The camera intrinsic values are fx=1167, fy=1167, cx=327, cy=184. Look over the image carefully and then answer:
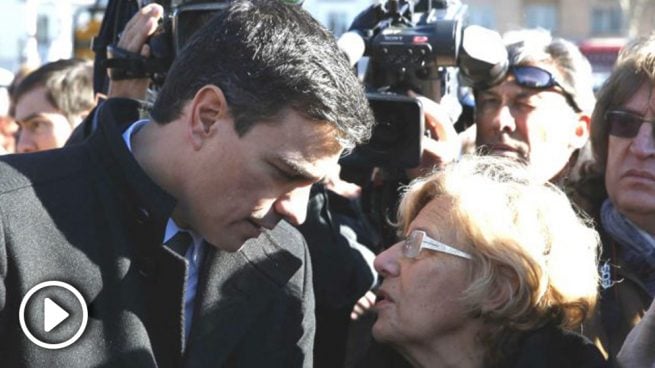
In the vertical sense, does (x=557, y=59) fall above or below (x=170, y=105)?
below

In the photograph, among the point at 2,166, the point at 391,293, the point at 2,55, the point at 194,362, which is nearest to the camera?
the point at 2,166

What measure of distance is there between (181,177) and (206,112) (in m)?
0.16

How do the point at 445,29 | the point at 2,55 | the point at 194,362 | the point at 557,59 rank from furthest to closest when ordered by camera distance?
1. the point at 2,55
2. the point at 557,59
3. the point at 445,29
4. the point at 194,362

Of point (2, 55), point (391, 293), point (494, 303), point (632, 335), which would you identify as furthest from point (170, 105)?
point (2, 55)

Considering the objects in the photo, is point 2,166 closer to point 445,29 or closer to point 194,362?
point 194,362

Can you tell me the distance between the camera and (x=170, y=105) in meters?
2.68

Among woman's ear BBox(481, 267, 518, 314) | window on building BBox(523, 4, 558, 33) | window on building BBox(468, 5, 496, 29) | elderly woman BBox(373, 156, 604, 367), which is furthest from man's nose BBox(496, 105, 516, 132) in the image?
window on building BBox(523, 4, 558, 33)

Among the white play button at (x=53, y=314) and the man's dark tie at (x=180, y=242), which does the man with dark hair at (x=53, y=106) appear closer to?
the man's dark tie at (x=180, y=242)

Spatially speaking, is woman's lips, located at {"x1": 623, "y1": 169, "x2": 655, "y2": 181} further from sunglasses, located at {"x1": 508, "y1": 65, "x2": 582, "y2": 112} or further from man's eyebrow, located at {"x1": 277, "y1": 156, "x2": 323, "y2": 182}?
man's eyebrow, located at {"x1": 277, "y1": 156, "x2": 323, "y2": 182}

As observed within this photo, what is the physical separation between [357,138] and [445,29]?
816 millimetres

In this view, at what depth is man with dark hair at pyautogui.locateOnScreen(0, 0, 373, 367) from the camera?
254cm

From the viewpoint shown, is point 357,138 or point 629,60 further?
point 629,60

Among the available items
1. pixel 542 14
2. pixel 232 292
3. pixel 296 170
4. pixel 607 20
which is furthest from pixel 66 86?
pixel 607 20

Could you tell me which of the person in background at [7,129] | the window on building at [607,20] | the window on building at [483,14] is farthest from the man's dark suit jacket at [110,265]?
the window on building at [607,20]
